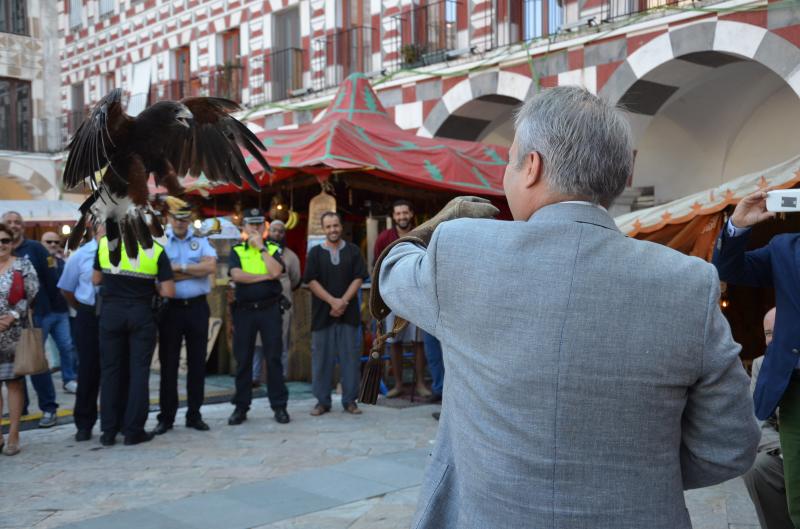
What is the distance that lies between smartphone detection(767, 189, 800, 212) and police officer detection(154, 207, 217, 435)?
17.4 ft

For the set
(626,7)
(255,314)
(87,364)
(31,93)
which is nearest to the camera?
(87,364)

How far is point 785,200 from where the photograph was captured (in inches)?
Result: 98.4

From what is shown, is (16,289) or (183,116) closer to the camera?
(183,116)

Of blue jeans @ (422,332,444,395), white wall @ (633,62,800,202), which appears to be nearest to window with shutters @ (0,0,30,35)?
white wall @ (633,62,800,202)

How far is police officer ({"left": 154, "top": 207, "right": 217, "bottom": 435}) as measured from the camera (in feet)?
23.3

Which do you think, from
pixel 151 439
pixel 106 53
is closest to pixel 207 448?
pixel 151 439

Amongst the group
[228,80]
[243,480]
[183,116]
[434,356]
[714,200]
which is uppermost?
[228,80]

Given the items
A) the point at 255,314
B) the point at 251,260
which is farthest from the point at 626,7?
the point at 255,314

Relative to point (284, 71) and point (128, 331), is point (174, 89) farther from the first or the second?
point (128, 331)

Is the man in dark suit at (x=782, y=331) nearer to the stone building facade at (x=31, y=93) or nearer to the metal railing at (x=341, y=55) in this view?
the metal railing at (x=341, y=55)

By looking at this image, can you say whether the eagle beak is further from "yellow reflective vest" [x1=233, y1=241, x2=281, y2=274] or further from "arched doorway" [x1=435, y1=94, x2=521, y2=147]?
"arched doorway" [x1=435, y1=94, x2=521, y2=147]

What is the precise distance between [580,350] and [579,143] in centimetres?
38

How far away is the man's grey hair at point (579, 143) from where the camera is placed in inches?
62.8

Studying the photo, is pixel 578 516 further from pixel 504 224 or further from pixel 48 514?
pixel 48 514
